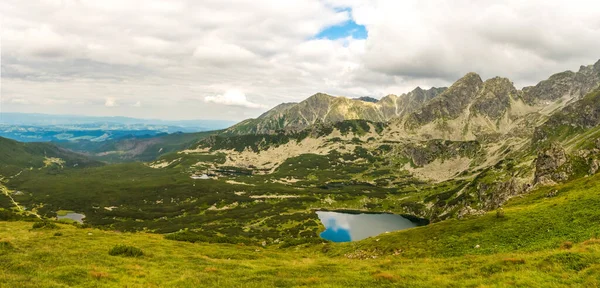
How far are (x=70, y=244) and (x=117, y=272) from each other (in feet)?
73.7

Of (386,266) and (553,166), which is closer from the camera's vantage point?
(386,266)

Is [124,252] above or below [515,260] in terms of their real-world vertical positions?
below

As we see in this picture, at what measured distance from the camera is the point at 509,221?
53.9 metres

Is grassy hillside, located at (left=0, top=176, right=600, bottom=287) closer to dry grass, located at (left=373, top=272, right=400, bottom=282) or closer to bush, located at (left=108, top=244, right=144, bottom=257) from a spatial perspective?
dry grass, located at (left=373, top=272, right=400, bottom=282)

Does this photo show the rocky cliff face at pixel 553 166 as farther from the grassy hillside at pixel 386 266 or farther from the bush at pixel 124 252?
the bush at pixel 124 252

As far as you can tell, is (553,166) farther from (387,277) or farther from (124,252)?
(124,252)

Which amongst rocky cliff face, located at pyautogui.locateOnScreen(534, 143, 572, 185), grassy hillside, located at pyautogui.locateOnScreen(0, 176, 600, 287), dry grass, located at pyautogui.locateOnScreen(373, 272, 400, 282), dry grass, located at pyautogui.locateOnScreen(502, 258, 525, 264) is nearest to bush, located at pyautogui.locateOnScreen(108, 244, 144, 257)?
grassy hillside, located at pyautogui.locateOnScreen(0, 176, 600, 287)

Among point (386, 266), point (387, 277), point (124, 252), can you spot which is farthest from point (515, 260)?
point (124, 252)

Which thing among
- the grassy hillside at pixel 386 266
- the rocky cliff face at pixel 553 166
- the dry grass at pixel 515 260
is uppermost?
the rocky cliff face at pixel 553 166

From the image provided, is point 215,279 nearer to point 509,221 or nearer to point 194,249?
point 194,249

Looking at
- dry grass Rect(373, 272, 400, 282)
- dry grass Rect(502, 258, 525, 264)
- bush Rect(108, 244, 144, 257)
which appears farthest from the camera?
bush Rect(108, 244, 144, 257)

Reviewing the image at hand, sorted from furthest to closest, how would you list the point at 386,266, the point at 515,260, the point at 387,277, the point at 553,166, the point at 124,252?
the point at 553,166
the point at 124,252
the point at 386,266
the point at 515,260
the point at 387,277

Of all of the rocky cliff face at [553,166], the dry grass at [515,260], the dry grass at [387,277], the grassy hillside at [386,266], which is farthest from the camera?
the rocky cliff face at [553,166]

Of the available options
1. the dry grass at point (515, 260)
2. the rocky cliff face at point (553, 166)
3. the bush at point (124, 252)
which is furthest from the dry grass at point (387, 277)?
the rocky cliff face at point (553, 166)
